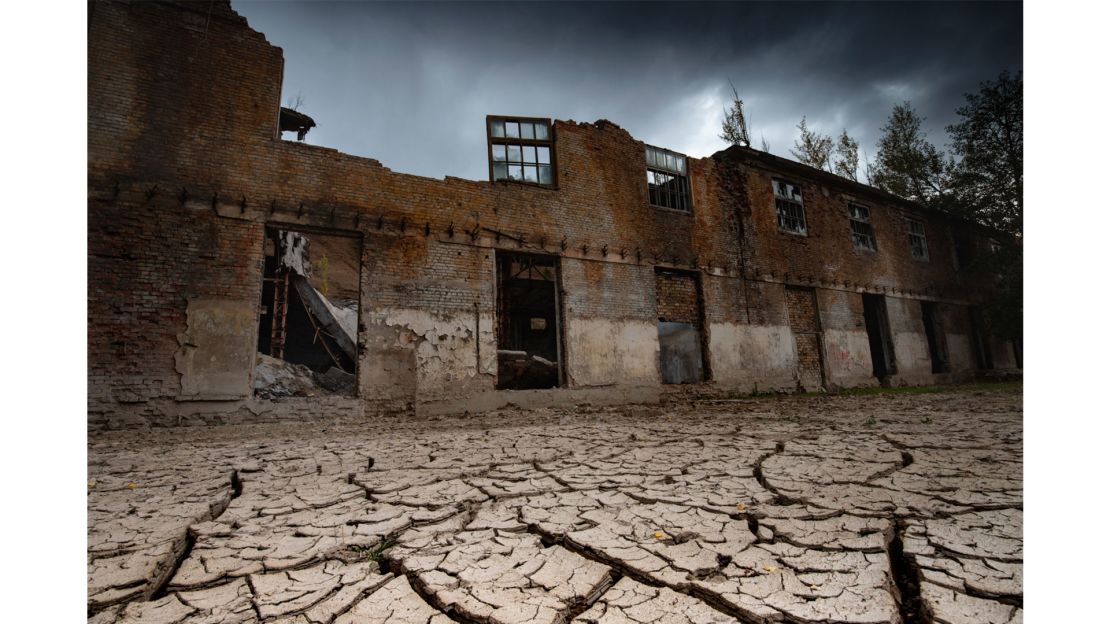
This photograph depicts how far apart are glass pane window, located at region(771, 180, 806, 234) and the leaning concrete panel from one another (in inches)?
420

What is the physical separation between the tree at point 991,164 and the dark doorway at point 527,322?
668 cm

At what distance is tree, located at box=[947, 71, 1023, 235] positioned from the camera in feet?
22.8

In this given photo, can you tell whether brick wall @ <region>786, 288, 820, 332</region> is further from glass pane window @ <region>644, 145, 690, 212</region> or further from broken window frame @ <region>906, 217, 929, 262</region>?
broken window frame @ <region>906, 217, 929, 262</region>

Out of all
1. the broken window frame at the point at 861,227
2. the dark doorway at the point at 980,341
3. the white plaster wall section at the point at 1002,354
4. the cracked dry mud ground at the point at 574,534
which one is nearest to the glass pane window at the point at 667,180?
the broken window frame at the point at 861,227

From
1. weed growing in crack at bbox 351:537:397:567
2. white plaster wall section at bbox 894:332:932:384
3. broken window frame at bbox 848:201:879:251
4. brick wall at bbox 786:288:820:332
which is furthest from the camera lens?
broken window frame at bbox 848:201:879:251

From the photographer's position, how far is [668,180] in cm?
966

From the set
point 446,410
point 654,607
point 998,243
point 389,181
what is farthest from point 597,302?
point 998,243

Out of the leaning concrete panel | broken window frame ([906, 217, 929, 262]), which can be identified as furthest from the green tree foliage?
the leaning concrete panel

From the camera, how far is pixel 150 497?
251 cm

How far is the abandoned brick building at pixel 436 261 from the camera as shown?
18.2 feet

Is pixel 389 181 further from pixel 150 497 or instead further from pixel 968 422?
pixel 968 422

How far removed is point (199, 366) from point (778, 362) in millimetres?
10005

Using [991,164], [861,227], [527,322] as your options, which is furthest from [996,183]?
[527,322]

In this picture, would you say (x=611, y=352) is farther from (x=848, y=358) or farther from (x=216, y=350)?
(x=848, y=358)
